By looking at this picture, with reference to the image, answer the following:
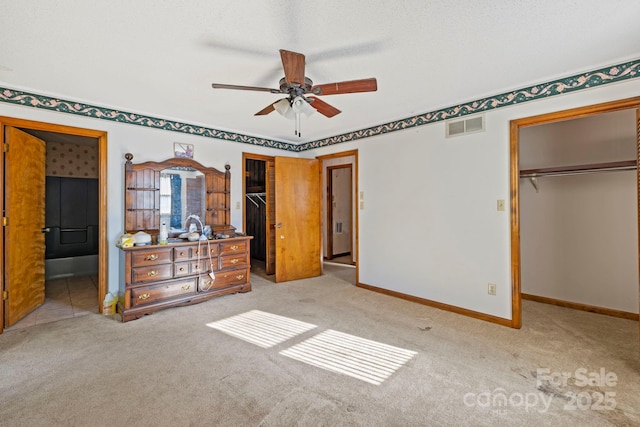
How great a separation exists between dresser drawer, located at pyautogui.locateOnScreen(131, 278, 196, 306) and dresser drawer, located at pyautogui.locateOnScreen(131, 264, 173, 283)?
0.28 ft

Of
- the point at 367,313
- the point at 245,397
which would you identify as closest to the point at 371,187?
the point at 367,313

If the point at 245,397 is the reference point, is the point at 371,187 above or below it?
above

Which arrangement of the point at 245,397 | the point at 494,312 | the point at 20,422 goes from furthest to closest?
the point at 494,312 < the point at 245,397 < the point at 20,422

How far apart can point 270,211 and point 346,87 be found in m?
3.06

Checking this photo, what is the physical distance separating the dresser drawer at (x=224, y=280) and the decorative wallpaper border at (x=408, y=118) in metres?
1.99

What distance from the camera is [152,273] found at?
3150 mm

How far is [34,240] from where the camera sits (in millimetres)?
3301

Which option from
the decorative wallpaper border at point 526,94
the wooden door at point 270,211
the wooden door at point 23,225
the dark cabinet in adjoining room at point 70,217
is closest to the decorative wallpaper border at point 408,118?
the decorative wallpaper border at point 526,94

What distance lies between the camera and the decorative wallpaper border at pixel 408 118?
7.89ft

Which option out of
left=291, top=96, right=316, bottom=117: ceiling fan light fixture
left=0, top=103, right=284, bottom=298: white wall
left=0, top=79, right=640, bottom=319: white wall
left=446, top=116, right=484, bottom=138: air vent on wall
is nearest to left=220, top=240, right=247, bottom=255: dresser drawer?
left=0, top=79, right=640, bottom=319: white wall

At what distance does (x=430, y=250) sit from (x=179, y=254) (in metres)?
3.01

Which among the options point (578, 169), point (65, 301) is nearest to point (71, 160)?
point (65, 301)

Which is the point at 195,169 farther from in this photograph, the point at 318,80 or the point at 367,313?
the point at 367,313

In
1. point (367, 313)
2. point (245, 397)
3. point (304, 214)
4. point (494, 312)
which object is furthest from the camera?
point (304, 214)
